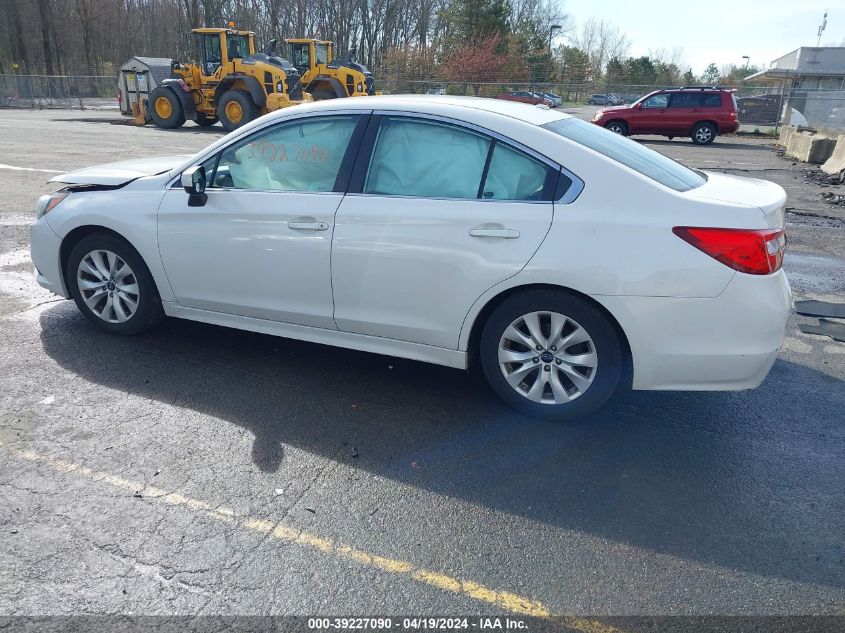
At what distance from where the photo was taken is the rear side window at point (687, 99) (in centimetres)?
2303

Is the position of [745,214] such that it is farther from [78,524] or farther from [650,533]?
[78,524]

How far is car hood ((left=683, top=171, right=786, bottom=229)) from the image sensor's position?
3492mm

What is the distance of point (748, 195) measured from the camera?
3723 mm

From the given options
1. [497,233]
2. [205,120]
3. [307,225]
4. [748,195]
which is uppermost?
[748,195]

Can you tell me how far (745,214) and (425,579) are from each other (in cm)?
234

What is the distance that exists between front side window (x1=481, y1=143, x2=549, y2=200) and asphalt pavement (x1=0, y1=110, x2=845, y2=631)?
126cm

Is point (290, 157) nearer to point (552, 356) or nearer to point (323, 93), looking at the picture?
point (552, 356)

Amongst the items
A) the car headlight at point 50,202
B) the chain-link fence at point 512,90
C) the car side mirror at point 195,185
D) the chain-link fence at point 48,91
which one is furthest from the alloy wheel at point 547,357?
the chain-link fence at point 48,91

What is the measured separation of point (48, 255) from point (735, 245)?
4522mm

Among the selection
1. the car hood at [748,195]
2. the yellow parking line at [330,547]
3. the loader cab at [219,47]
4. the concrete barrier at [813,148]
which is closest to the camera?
the yellow parking line at [330,547]

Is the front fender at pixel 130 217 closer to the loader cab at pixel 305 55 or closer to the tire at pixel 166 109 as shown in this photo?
the tire at pixel 166 109

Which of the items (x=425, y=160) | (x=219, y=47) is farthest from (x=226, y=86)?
(x=425, y=160)

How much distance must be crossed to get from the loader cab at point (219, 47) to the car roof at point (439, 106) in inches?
783

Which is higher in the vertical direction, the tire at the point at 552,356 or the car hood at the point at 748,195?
the car hood at the point at 748,195
